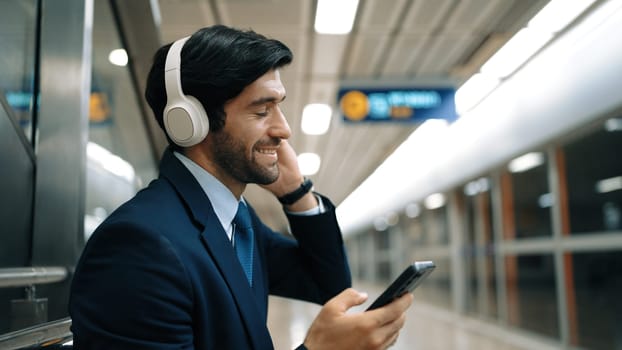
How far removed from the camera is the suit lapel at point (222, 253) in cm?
109

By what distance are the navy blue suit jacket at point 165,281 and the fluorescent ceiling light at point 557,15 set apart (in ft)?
14.8

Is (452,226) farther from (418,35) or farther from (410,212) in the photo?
(418,35)

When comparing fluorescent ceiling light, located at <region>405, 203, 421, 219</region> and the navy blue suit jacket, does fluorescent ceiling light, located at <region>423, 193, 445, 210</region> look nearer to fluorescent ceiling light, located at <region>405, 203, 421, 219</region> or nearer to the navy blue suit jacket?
fluorescent ceiling light, located at <region>405, 203, 421, 219</region>

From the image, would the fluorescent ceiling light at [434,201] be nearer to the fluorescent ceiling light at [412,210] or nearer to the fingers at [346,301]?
the fluorescent ceiling light at [412,210]

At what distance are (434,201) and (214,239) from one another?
11.8m

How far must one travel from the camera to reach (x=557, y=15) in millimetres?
5113

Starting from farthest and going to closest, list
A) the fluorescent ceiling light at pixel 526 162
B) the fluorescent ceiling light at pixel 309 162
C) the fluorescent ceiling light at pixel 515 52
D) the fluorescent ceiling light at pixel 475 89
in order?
the fluorescent ceiling light at pixel 309 162
the fluorescent ceiling light at pixel 526 162
the fluorescent ceiling light at pixel 475 89
the fluorescent ceiling light at pixel 515 52

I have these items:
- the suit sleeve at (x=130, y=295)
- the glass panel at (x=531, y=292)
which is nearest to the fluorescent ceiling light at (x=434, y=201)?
the glass panel at (x=531, y=292)

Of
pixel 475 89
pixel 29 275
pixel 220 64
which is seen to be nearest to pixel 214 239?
pixel 220 64

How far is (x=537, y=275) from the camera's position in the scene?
7691 millimetres

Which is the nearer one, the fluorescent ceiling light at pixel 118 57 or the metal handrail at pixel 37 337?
the metal handrail at pixel 37 337

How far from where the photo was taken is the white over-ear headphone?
119 cm

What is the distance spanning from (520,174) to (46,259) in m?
7.35

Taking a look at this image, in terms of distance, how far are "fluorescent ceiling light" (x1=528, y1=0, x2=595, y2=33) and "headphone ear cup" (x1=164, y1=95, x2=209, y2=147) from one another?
14.4ft
